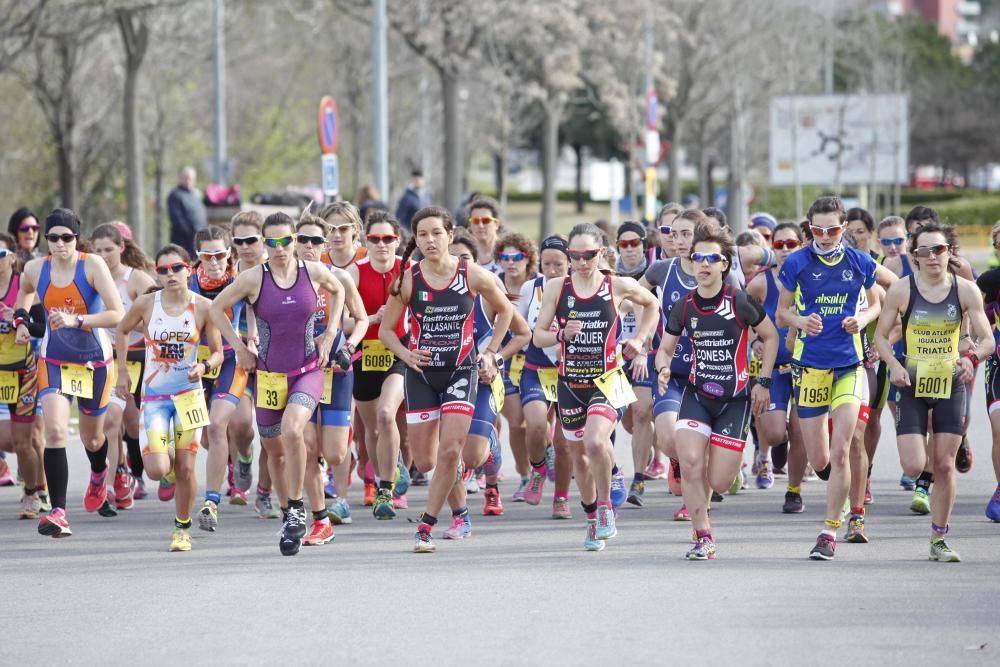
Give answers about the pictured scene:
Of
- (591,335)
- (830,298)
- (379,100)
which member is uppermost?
(379,100)

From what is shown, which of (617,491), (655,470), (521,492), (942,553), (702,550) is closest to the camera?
(942,553)

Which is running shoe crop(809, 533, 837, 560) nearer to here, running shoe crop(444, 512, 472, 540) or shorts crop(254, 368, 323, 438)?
running shoe crop(444, 512, 472, 540)

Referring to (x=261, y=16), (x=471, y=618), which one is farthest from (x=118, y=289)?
(x=261, y=16)

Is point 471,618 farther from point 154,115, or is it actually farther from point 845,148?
point 845,148

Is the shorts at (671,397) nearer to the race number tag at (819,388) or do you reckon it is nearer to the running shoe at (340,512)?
the race number tag at (819,388)

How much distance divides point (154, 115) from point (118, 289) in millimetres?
34982

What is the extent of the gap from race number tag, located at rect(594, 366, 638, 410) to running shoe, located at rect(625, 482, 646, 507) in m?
2.06

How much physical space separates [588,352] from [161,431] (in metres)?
2.68

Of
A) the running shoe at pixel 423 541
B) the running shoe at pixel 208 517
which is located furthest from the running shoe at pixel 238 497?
the running shoe at pixel 423 541

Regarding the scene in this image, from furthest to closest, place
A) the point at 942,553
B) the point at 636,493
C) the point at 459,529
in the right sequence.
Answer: the point at 636,493 → the point at 459,529 → the point at 942,553

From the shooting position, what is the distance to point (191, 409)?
10.3 metres

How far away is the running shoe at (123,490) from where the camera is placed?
12.2m

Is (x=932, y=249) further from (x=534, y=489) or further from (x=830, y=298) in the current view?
(x=534, y=489)

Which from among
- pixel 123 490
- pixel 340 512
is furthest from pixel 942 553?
pixel 123 490
